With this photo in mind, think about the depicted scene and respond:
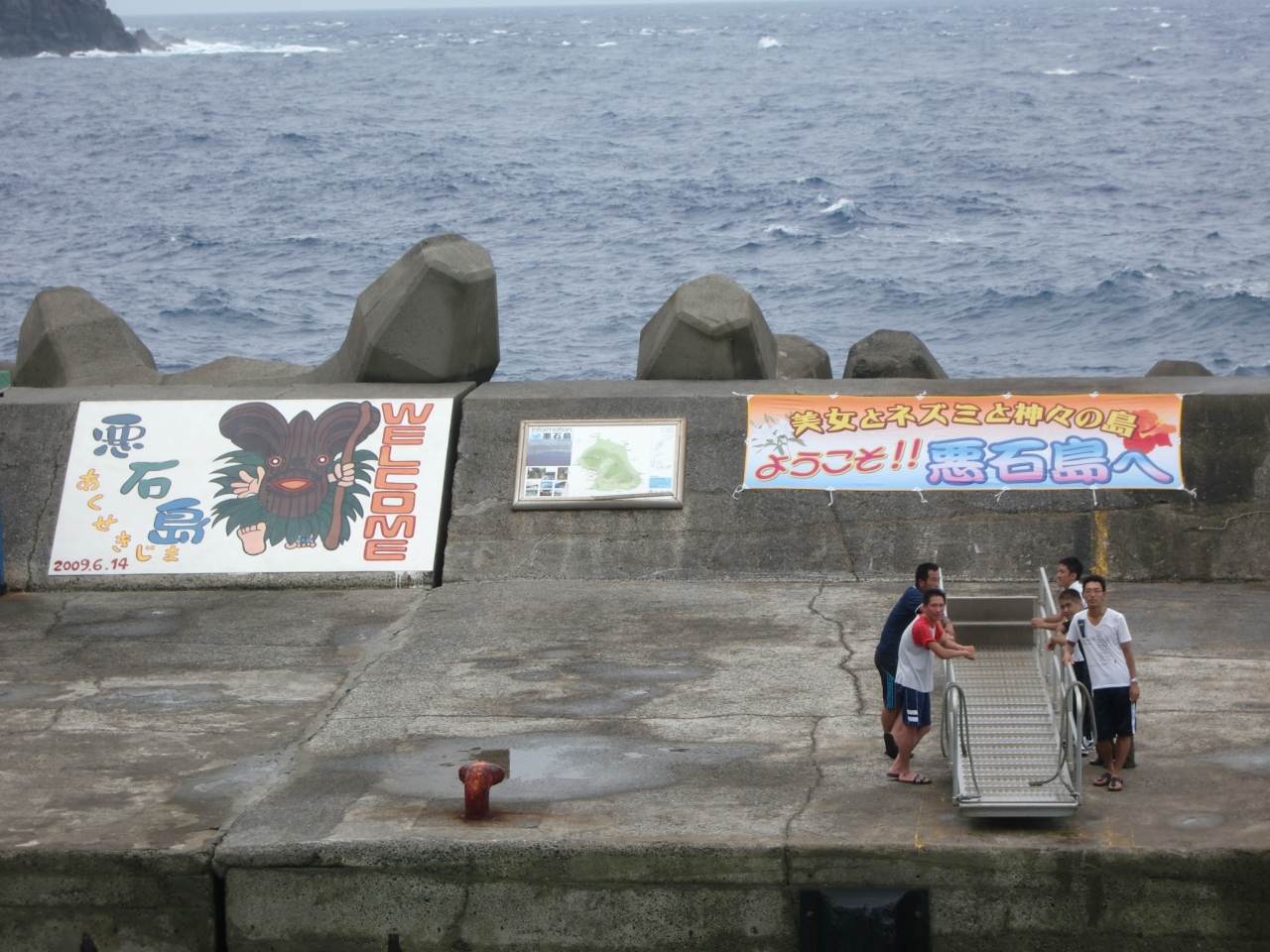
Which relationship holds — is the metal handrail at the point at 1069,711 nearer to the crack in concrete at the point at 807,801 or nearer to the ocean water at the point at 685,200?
the crack in concrete at the point at 807,801

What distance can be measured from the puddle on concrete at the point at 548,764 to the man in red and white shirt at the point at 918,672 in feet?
2.88

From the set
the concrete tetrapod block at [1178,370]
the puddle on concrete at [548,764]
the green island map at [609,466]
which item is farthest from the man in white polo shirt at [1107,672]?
the concrete tetrapod block at [1178,370]

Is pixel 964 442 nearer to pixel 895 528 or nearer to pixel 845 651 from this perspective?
pixel 895 528

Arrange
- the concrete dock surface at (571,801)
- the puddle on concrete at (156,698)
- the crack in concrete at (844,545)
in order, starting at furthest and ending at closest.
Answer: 1. the crack in concrete at (844,545)
2. the puddle on concrete at (156,698)
3. the concrete dock surface at (571,801)

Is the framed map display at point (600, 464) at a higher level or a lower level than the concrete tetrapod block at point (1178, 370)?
lower

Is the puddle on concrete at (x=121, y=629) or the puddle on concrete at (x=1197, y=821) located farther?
the puddle on concrete at (x=121, y=629)

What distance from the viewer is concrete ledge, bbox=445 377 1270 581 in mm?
11492

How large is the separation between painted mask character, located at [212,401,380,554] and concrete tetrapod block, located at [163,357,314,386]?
2573mm

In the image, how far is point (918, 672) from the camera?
795 centimetres

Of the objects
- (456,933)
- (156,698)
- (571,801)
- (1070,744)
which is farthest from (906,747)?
→ (156,698)

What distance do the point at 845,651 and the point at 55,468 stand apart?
6.41 m

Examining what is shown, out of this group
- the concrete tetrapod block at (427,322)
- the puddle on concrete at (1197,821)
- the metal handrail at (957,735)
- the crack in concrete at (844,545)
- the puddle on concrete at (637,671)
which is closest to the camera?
the puddle on concrete at (1197,821)

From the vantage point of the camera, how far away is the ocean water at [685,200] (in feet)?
112

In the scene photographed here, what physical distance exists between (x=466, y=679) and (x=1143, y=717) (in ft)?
12.9
